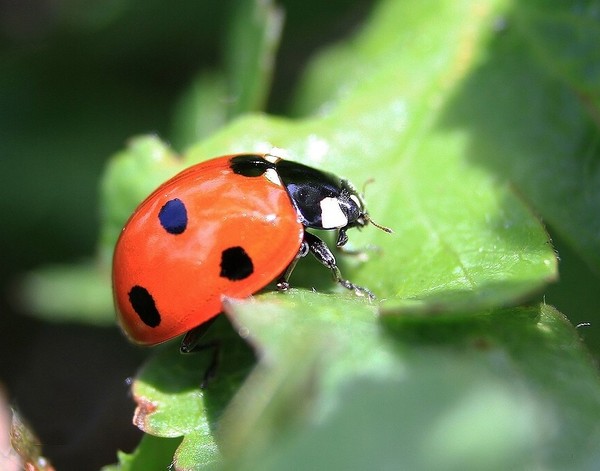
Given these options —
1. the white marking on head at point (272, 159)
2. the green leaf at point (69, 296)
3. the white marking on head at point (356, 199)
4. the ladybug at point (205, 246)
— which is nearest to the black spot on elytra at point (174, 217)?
the ladybug at point (205, 246)

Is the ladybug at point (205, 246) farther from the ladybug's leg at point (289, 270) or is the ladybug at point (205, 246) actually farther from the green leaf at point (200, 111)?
the green leaf at point (200, 111)

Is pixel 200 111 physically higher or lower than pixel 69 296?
higher

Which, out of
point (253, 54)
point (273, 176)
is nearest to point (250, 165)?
point (273, 176)

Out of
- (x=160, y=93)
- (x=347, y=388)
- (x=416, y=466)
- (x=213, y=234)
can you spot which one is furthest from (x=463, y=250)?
(x=160, y=93)

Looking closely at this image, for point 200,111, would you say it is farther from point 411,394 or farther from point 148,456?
point 411,394

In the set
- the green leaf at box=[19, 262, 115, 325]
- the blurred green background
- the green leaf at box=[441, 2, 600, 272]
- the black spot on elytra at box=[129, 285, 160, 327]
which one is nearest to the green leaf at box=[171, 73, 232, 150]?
the blurred green background

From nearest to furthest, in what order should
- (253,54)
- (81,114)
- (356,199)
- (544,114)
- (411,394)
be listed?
(411,394) → (356,199) → (544,114) → (253,54) → (81,114)

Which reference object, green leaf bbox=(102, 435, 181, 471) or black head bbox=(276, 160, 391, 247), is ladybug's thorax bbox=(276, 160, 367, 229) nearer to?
black head bbox=(276, 160, 391, 247)
